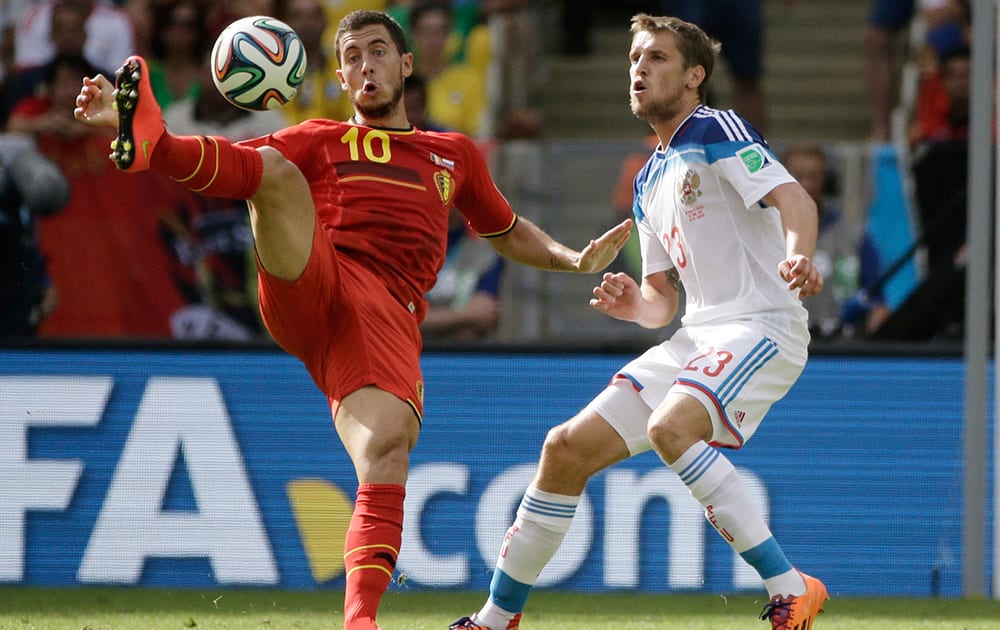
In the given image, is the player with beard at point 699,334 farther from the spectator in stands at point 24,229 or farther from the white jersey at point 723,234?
the spectator in stands at point 24,229

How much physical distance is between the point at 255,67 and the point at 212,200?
334 cm

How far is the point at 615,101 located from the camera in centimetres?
1284

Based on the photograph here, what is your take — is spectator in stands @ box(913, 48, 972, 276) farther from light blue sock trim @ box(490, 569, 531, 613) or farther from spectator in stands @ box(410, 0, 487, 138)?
light blue sock trim @ box(490, 569, 531, 613)

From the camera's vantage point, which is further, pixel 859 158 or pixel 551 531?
pixel 859 158

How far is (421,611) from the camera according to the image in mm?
7105

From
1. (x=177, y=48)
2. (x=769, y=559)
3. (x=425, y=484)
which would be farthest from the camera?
(x=177, y=48)

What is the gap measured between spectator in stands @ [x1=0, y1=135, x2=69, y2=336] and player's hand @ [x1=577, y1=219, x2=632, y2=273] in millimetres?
3756

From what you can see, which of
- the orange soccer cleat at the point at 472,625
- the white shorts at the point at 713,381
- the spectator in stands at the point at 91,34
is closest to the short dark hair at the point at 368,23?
the white shorts at the point at 713,381

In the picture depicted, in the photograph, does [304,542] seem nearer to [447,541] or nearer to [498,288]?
[447,541]

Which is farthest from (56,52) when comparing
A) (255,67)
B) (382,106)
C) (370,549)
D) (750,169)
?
(750,169)

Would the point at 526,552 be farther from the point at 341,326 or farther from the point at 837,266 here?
the point at 837,266

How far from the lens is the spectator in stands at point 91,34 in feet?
34.0

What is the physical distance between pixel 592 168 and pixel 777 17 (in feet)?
15.8

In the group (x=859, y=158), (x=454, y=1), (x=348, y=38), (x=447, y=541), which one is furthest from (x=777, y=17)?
(x=348, y=38)
